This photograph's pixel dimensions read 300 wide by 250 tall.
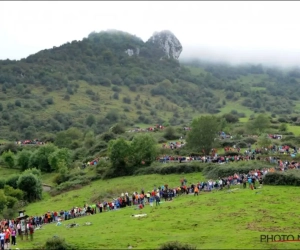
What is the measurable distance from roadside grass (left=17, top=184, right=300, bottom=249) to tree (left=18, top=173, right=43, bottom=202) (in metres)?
23.2

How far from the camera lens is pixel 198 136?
253 ft

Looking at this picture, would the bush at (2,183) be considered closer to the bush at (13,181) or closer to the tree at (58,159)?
the bush at (13,181)

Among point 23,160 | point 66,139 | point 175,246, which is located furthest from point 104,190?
point 66,139

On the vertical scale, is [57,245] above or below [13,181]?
above

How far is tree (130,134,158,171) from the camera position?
235ft

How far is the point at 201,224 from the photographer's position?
33625 millimetres

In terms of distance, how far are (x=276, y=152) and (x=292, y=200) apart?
31.3m

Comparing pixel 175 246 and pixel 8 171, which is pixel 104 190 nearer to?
pixel 175 246

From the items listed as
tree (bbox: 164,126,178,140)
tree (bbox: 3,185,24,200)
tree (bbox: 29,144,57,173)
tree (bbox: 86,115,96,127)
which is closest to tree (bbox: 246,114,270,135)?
tree (bbox: 164,126,178,140)

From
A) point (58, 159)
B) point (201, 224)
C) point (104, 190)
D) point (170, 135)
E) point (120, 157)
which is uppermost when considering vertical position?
point (201, 224)

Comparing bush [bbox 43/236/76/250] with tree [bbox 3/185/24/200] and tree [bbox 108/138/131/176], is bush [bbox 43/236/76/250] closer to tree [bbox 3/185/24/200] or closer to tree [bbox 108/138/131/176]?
tree [bbox 3/185/24/200]

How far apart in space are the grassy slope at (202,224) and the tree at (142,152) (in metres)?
25.2

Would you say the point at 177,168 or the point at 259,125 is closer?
the point at 177,168

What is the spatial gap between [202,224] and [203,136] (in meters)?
44.3
